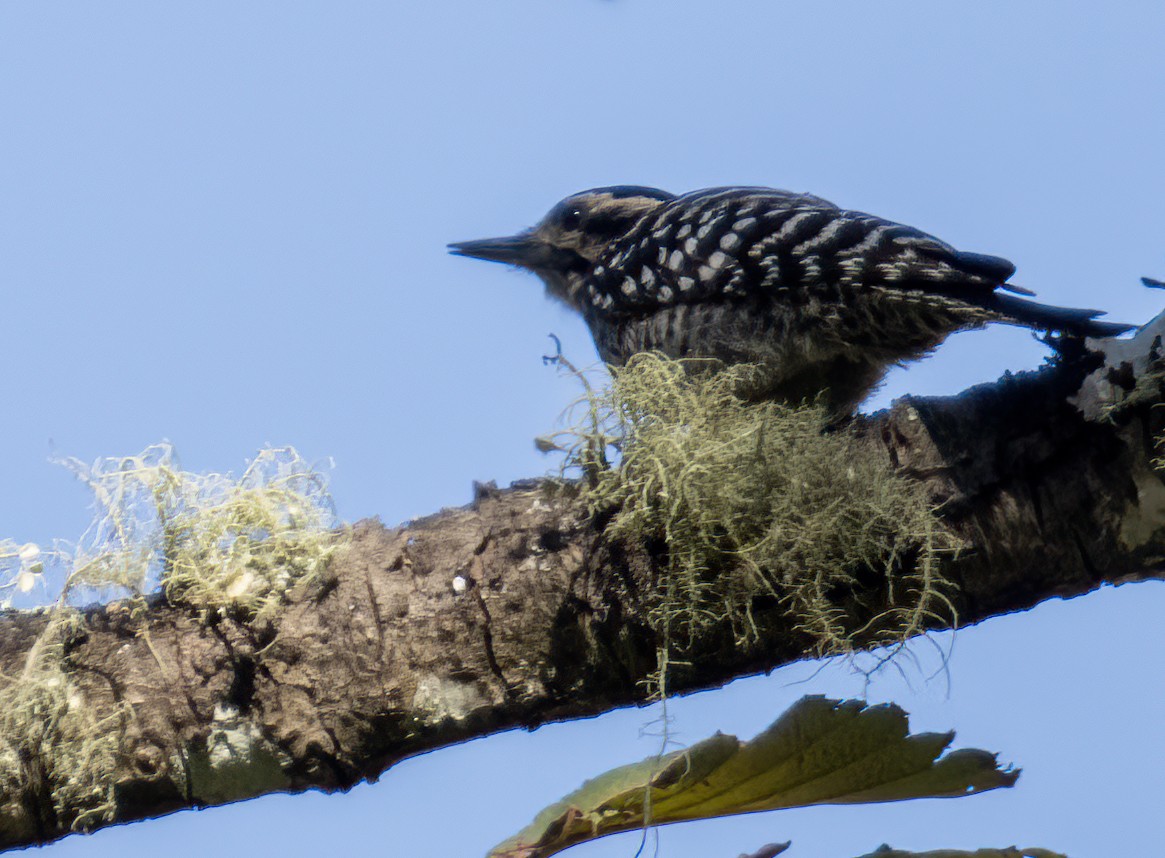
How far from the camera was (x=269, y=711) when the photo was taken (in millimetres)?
1992

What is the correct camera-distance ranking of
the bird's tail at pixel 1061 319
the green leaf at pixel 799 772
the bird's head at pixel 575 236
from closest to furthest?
the green leaf at pixel 799 772, the bird's tail at pixel 1061 319, the bird's head at pixel 575 236

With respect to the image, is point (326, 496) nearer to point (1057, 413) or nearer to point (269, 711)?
point (269, 711)

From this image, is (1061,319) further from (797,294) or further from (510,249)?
(510,249)

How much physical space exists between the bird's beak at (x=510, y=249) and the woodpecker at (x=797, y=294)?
65 centimetres

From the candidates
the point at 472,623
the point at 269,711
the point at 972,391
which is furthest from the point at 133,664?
the point at 972,391

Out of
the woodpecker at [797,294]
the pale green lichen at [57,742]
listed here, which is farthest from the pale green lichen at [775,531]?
the pale green lichen at [57,742]

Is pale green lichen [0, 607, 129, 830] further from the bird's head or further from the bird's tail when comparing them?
the bird's head

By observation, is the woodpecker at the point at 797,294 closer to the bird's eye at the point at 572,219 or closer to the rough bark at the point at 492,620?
the rough bark at the point at 492,620

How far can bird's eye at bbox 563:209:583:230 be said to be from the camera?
4309mm

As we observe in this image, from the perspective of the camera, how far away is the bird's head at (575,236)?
167 inches

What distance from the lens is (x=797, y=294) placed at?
289cm

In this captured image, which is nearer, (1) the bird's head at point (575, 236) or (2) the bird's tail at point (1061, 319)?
(2) the bird's tail at point (1061, 319)

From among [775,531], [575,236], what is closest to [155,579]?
[775,531]

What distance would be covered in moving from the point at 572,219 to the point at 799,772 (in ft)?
9.68
